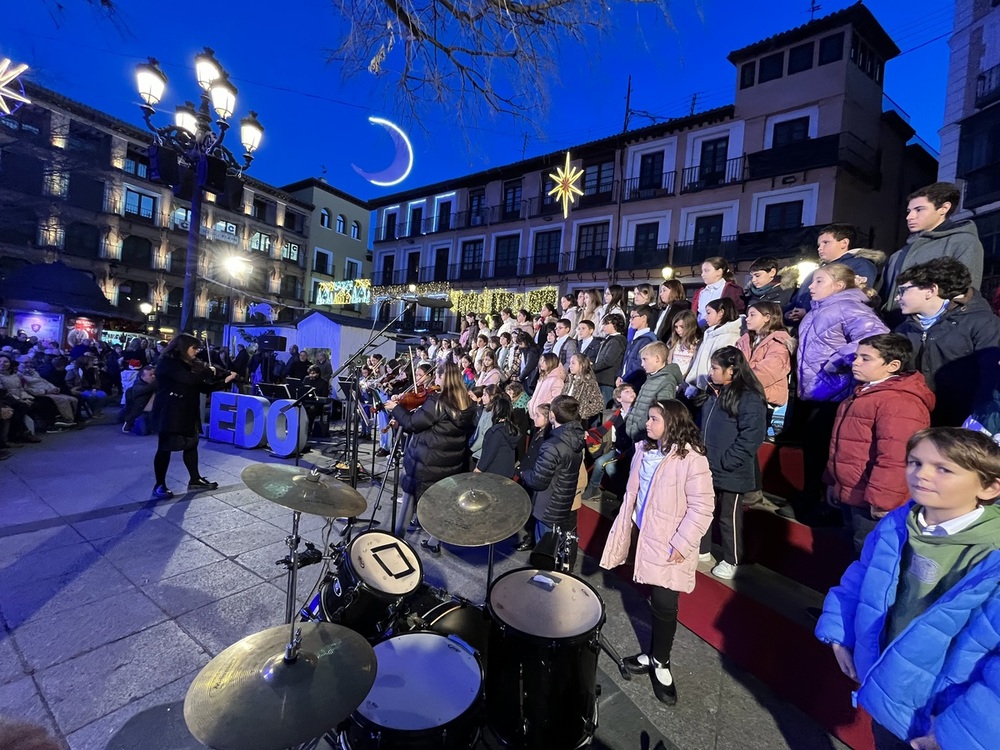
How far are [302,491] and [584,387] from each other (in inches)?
150

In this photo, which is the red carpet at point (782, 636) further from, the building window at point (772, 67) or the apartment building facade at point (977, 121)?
the building window at point (772, 67)

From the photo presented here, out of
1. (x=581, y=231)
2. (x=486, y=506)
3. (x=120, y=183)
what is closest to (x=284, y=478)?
(x=486, y=506)

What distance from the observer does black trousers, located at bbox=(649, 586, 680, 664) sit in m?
2.79

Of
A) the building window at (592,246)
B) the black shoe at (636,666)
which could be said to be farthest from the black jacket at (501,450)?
the building window at (592,246)

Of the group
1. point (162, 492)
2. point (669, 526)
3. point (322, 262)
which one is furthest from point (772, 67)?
point (322, 262)

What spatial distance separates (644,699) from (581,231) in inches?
898

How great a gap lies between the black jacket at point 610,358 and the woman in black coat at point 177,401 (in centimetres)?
511

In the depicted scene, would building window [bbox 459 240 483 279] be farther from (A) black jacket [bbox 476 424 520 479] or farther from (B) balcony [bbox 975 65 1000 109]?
(A) black jacket [bbox 476 424 520 479]

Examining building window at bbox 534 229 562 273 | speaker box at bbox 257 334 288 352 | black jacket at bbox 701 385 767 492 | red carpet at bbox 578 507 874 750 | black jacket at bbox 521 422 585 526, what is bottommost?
red carpet at bbox 578 507 874 750

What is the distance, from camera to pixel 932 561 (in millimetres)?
1615

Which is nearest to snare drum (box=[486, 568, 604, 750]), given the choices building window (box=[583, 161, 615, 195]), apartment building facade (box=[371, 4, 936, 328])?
apartment building facade (box=[371, 4, 936, 328])

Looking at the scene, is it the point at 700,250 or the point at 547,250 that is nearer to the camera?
the point at 700,250

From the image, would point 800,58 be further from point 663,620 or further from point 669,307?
point 663,620

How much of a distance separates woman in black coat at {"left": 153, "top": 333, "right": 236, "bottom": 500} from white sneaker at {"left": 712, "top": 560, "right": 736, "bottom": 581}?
5.90 meters
